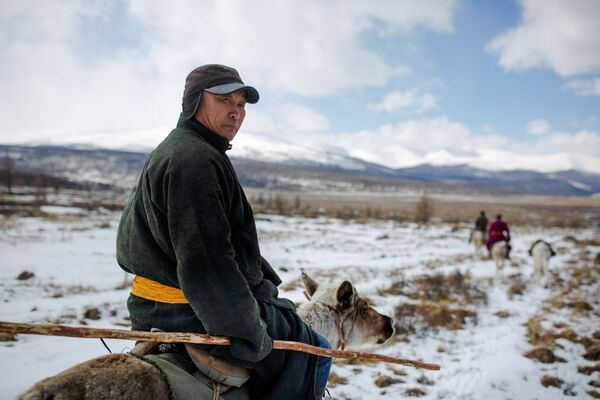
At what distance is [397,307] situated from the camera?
9.51 meters

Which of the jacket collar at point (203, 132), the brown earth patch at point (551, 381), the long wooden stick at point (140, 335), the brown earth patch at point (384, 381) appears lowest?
the brown earth patch at point (384, 381)

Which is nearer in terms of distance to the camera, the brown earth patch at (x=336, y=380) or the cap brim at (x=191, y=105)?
the cap brim at (x=191, y=105)

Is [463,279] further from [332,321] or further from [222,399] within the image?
[222,399]

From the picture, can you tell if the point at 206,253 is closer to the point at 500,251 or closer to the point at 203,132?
the point at 203,132

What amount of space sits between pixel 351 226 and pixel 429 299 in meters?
20.6

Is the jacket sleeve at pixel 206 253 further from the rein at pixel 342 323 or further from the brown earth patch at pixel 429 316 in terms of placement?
the brown earth patch at pixel 429 316

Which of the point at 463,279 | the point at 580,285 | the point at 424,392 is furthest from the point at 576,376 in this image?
the point at 580,285

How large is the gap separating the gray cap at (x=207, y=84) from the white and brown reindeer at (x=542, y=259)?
48.6ft

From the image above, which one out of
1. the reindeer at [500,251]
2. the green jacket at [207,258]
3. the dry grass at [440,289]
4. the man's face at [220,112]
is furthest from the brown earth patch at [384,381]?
the reindeer at [500,251]

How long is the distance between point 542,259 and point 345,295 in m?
13.5

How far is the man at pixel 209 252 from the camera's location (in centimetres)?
175

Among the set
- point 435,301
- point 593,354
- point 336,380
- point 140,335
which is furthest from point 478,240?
point 140,335

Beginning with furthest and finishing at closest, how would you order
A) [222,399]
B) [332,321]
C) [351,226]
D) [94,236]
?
[351,226], [94,236], [332,321], [222,399]

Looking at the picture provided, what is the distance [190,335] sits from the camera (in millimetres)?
1765
